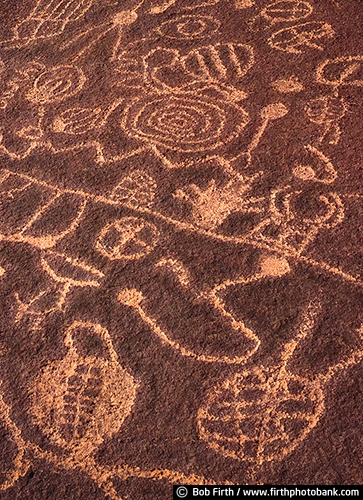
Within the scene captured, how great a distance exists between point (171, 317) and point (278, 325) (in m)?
0.34

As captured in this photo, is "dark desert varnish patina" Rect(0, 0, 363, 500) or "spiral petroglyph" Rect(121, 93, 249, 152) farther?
"spiral petroglyph" Rect(121, 93, 249, 152)

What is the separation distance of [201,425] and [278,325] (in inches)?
16.5

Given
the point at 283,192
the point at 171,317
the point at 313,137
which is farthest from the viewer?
the point at 313,137

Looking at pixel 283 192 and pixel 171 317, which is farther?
pixel 283 192

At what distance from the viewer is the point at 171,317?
2.54 metres

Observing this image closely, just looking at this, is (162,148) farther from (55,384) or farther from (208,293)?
(55,384)

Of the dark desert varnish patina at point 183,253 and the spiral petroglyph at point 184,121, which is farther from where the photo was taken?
the spiral petroglyph at point 184,121

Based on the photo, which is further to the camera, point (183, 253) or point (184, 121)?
point (184, 121)

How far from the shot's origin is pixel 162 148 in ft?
10.3

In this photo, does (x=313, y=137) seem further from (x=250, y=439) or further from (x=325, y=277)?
(x=250, y=439)

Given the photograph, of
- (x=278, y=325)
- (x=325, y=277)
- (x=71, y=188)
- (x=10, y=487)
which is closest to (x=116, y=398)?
(x=10, y=487)

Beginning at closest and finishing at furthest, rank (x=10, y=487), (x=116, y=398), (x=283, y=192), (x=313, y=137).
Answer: (x=10, y=487) → (x=116, y=398) → (x=283, y=192) → (x=313, y=137)

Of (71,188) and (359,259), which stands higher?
(71,188)

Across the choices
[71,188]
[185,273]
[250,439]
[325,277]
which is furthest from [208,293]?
[71,188]
